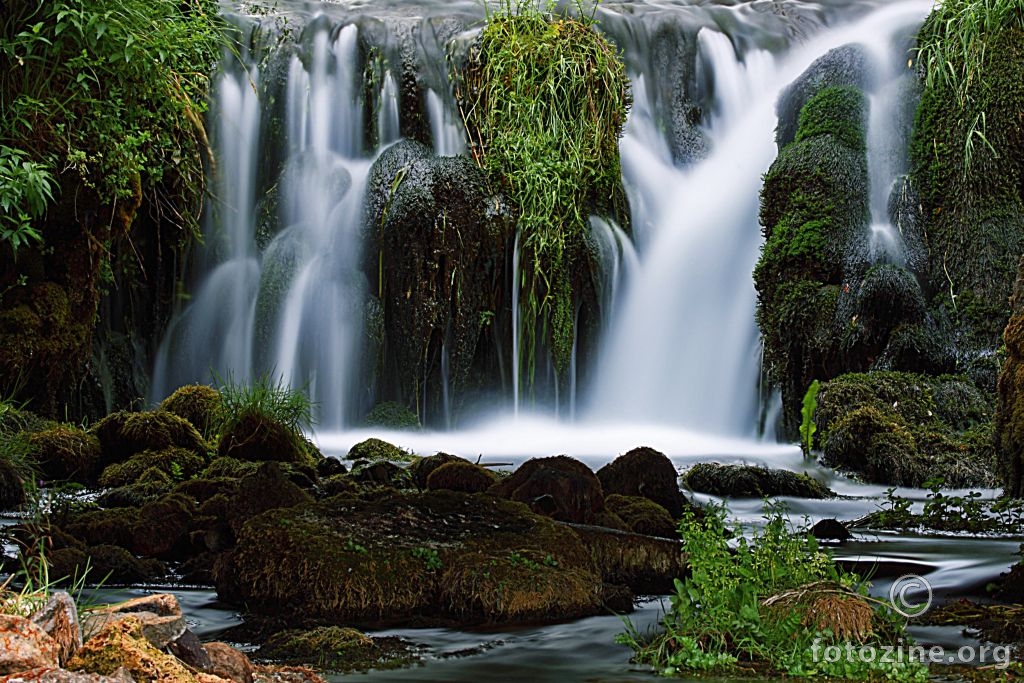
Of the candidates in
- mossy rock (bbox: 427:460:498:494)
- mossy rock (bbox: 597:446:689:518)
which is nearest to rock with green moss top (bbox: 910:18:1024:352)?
mossy rock (bbox: 597:446:689:518)

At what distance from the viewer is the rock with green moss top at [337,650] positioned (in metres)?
3.93

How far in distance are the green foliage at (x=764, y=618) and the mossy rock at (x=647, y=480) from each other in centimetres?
304

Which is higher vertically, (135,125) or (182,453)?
(135,125)

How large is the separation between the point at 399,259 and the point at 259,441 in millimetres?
4376

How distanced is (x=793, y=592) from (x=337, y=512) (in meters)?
2.44

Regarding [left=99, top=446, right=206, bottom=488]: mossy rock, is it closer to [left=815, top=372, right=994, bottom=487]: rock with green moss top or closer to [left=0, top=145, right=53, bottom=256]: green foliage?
[left=0, top=145, right=53, bottom=256]: green foliage

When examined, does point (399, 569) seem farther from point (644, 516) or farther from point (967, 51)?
point (967, 51)

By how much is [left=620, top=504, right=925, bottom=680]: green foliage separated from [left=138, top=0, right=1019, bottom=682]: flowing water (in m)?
7.23

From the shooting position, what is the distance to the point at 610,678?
3.80 metres

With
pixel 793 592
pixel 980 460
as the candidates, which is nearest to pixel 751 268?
pixel 980 460

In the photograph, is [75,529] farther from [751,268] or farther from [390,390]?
[751,268]

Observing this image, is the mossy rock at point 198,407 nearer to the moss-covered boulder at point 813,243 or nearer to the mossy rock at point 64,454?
the mossy rock at point 64,454

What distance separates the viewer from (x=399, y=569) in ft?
16.2

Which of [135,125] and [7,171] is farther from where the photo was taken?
[135,125]
